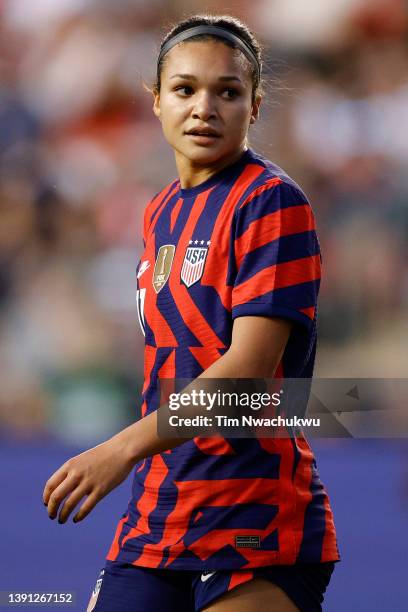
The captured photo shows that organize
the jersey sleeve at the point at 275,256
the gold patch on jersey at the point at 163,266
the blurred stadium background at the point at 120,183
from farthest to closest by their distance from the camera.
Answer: the blurred stadium background at the point at 120,183 < the gold patch on jersey at the point at 163,266 < the jersey sleeve at the point at 275,256

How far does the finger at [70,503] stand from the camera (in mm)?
1714

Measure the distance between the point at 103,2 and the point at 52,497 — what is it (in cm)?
589

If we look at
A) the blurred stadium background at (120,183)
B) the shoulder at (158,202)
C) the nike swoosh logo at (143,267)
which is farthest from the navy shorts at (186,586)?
the blurred stadium background at (120,183)

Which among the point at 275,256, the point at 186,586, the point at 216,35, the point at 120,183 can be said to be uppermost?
the point at 120,183

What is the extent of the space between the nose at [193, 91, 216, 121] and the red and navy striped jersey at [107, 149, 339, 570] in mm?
114

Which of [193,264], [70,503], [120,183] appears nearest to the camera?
[70,503]

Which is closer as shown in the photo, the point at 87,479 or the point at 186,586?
the point at 87,479

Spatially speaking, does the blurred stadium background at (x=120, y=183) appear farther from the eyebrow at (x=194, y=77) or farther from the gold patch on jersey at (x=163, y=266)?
the eyebrow at (x=194, y=77)

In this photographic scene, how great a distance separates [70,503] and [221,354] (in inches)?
17.1

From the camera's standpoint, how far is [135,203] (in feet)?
22.7

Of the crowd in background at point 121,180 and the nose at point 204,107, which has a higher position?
the crowd in background at point 121,180

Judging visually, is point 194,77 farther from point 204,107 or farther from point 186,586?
point 186,586

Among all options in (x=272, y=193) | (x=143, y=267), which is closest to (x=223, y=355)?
(x=272, y=193)

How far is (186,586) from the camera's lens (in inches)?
81.6
